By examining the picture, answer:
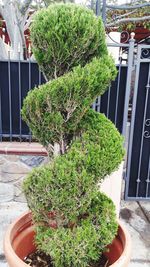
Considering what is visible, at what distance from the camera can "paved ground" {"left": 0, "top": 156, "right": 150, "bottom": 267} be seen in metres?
2.33

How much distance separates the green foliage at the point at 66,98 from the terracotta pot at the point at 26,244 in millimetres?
578

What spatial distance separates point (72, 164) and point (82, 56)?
1.77 ft

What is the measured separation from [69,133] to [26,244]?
2.35 feet

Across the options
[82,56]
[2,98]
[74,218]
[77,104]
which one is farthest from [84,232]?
[2,98]

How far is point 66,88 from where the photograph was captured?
1.45 m

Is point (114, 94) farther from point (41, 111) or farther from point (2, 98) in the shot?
point (41, 111)

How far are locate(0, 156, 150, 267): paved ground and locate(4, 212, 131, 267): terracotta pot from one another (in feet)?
1.48

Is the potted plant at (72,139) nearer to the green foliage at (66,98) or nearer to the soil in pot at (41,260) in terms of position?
the green foliage at (66,98)

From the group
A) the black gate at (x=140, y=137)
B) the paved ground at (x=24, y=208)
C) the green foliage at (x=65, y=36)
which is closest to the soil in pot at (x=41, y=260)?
the paved ground at (x=24, y=208)

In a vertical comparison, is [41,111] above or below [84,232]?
above

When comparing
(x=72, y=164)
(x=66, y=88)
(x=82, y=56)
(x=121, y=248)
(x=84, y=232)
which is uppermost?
(x=82, y=56)

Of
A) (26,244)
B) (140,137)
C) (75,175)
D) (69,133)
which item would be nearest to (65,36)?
(69,133)

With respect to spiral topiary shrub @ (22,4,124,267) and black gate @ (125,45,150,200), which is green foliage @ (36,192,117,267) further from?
black gate @ (125,45,150,200)

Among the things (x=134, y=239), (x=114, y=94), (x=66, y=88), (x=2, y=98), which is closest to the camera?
(x=66, y=88)
